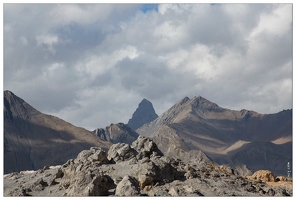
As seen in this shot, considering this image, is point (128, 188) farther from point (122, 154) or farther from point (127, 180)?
point (122, 154)

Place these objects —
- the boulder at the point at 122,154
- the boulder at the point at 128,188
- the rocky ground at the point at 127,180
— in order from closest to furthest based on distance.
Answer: the boulder at the point at 128,188
the rocky ground at the point at 127,180
the boulder at the point at 122,154

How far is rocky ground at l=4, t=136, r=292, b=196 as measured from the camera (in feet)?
116

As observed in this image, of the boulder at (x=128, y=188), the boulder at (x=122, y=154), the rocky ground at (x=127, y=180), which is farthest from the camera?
the boulder at (x=122, y=154)

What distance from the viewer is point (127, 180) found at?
34781 mm

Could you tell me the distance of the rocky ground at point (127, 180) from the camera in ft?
116

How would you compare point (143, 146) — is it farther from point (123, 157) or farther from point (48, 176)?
point (48, 176)

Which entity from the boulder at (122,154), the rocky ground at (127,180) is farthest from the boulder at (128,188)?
the boulder at (122,154)

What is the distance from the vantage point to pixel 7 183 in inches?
1761

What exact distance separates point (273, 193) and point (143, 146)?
14093mm

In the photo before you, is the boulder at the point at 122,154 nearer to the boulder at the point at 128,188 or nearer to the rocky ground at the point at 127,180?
the rocky ground at the point at 127,180

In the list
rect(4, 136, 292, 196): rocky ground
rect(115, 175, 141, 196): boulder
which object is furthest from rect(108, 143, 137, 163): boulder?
rect(115, 175, 141, 196): boulder

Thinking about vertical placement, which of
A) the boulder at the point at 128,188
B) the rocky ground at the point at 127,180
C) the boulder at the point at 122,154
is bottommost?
the boulder at the point at 128,188

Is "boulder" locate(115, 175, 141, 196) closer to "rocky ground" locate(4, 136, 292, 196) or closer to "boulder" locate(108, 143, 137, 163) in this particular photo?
"rocky ground" locate(4, 136, 292, 196)

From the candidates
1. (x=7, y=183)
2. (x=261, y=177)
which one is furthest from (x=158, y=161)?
(x=261, y=177)
